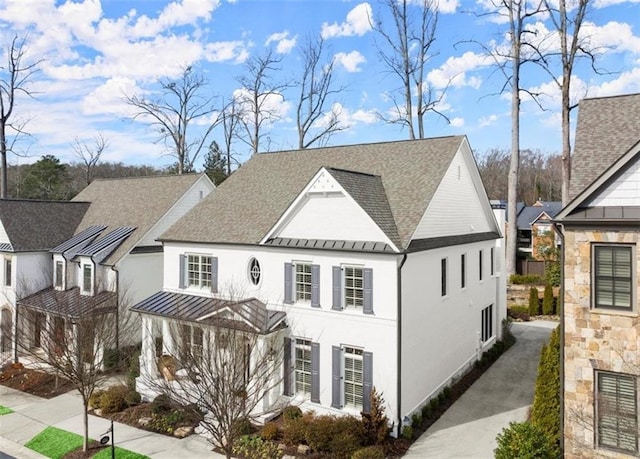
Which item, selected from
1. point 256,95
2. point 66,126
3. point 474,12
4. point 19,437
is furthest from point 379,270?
point 66,126

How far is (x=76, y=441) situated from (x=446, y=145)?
17112mm

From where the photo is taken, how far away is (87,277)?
22891 mm

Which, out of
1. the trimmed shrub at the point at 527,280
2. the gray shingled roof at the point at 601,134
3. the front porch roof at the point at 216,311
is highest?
the gray shingled roof at the point at 601,134

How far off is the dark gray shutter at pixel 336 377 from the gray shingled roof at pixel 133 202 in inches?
505

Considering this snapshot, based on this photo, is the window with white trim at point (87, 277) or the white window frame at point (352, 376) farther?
the window with white trim at point (87, 277)

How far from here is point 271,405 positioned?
15016mm

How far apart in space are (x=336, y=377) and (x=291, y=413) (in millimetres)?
1867

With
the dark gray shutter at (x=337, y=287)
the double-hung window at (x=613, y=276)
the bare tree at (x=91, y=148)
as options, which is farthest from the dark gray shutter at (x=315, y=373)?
the bare tree at (x=91, y=148)

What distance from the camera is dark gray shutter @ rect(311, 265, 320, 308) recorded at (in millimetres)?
15086

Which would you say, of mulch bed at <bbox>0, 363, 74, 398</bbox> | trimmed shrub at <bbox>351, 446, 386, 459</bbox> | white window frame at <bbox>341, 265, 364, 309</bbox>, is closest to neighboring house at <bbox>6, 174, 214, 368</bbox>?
mulch bed at <bbox>0, 363, 74, 398</bbox>

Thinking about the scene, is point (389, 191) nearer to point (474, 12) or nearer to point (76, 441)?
point (76, 441)

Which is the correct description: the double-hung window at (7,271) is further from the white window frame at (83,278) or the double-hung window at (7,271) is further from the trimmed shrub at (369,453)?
the trimmed shrub at (369,453)

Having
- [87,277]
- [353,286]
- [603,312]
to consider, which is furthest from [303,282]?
[87,277]

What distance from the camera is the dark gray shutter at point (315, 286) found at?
1509cm
